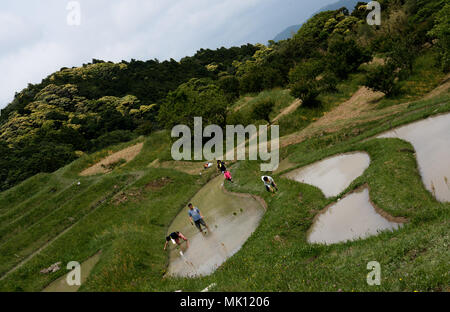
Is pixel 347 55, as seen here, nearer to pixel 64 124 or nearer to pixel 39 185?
pixel 39 185

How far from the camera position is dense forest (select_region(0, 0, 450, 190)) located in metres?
43.2

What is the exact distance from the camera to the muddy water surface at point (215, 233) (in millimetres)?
16688

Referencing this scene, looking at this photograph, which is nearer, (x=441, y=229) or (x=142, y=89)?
(x=441, y=229)

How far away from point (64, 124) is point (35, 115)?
10.5 meters

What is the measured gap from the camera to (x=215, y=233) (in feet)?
64.7

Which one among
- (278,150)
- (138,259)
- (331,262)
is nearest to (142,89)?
(278,150)

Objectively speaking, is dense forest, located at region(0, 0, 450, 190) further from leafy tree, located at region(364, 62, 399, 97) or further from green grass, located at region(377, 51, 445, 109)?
green grass, located at region(377, 51, 445, 109)

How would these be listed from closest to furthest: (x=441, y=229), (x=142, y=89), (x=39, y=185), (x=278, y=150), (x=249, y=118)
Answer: (x=441, y=229) < (x=278, y=150) < (x=39, y=185) < (x=249, y=118) < (x=142, y=89)

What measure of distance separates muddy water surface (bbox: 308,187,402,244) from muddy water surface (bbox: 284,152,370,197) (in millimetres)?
1929

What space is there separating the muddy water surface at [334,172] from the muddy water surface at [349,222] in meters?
1.93

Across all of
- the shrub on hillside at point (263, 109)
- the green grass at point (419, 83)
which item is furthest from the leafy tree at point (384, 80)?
the shrub on hillside at point (263, 109)

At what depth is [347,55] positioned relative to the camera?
1956 inches

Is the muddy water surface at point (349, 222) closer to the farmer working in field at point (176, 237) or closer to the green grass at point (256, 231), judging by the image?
the green grass at point (256, 231)
